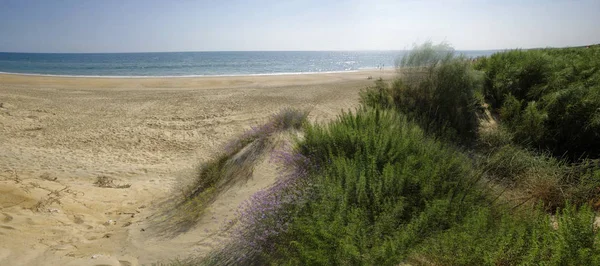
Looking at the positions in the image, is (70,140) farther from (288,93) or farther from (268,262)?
(288,93)

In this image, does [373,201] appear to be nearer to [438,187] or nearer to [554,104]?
[438,187]

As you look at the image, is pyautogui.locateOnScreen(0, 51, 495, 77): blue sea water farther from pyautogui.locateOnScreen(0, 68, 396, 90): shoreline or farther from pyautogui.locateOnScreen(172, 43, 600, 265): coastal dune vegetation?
pyautogui.locateOnScreen(0, 68, 396, 90): shoreline

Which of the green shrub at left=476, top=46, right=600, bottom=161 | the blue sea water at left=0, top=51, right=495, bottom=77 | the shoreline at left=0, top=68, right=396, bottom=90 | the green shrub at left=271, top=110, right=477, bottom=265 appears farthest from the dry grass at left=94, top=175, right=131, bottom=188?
the shoreline at left=0, top=68, right=396, bottom=90

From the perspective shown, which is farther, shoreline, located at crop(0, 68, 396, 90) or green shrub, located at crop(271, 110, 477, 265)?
shoreline, located at crop(0, 68, 396, 90)

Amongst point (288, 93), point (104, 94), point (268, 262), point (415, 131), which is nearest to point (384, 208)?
point (268, 262)

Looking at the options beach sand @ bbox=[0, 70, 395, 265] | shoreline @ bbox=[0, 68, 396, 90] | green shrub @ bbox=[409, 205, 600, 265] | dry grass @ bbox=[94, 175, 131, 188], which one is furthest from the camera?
shoreline @ bbox=[0, 68, 396, 90]

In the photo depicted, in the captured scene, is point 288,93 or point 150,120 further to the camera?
point 288,93

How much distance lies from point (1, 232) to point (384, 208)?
515 cm

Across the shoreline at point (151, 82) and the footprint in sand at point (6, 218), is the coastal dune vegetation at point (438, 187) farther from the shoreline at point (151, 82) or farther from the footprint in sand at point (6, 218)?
the shoreline at point (151, 82)

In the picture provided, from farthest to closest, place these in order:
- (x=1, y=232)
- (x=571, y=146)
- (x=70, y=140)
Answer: (x=70, y=140) → (x=571, y=146) → (x=1, y=232)

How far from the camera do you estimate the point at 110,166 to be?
8000 millimetres

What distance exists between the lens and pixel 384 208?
3.36 metres

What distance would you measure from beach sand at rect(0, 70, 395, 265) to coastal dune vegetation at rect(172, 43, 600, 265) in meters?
0.88

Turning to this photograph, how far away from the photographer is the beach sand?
14.5 feet
